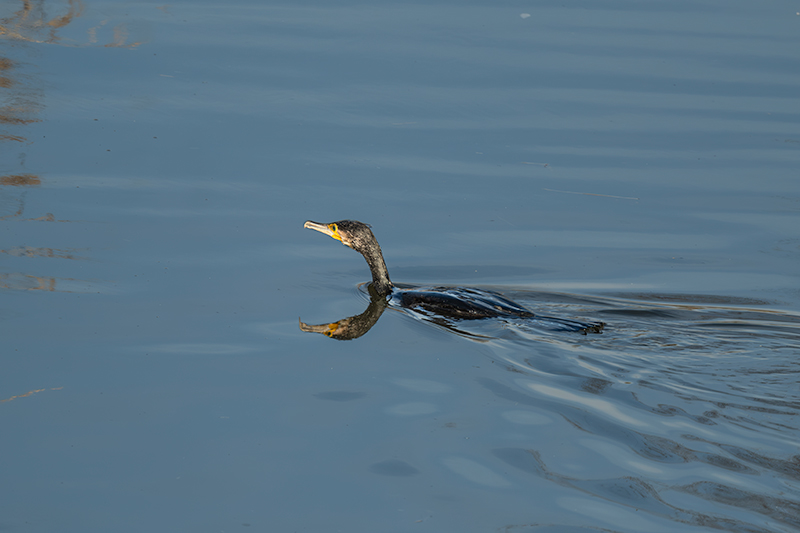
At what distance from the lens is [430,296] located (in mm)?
6137

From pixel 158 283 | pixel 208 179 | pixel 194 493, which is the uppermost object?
pixel 208 179

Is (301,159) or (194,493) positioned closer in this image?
(194,493)

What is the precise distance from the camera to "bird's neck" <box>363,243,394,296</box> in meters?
6.47

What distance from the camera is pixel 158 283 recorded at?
6035 mm

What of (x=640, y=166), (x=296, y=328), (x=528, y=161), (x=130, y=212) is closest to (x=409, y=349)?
(x=296, y=328)

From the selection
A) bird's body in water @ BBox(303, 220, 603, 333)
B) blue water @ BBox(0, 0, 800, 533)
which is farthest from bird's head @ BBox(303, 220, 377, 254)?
blue water @ BBox(0, 0, 800, 533)

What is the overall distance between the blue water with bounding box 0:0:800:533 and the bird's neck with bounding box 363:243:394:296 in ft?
0.47

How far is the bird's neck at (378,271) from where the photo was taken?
21.2 ft

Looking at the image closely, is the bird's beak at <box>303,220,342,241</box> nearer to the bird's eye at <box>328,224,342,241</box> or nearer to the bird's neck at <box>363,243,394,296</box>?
the bird's eye at <box>328,224,342,241</box>

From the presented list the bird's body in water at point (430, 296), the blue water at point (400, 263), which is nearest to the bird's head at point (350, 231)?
the bird's body in water at point (430, 296)

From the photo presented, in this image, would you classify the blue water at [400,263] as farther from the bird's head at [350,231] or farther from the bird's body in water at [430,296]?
the bird's head at [350,231]

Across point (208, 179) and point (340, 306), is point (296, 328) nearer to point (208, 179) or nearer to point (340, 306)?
point (340, 306)

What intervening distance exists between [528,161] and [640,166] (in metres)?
1.14

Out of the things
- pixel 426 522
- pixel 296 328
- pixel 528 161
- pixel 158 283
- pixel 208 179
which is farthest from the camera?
pixel 528 161
